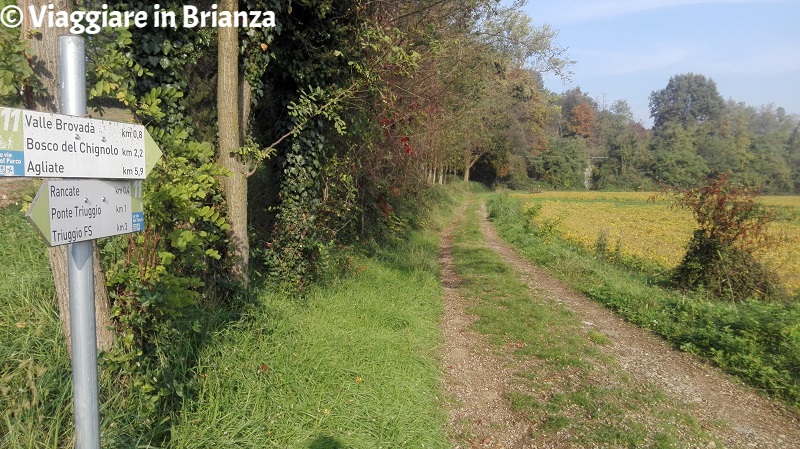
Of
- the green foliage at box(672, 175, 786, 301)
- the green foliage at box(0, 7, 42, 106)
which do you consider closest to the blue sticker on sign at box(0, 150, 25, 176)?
the green foliage at box(0, 7, 42, 106)

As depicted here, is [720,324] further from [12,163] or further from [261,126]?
[12,163]

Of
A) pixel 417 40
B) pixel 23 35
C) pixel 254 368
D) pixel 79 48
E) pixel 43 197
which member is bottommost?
pixel 254 368

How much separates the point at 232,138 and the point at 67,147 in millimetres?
3537

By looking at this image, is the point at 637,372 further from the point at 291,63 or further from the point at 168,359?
the point at 291,63

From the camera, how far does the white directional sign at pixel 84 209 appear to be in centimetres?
163

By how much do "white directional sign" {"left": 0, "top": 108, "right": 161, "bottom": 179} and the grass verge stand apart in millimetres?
6197

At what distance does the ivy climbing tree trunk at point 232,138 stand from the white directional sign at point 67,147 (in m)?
2.99

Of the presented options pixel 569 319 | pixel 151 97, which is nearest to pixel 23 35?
pixel 151 97

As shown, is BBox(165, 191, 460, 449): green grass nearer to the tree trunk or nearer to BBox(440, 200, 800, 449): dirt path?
BBox(440, 200, 800, 449): dirt path

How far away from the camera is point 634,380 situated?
5230 millimetres

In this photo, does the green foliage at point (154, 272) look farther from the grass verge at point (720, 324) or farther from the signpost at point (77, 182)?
the grass verge at point (720, 324)

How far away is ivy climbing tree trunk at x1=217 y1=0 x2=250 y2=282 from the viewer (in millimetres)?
4980

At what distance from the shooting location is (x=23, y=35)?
2.53 m

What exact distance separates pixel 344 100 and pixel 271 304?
295cm
